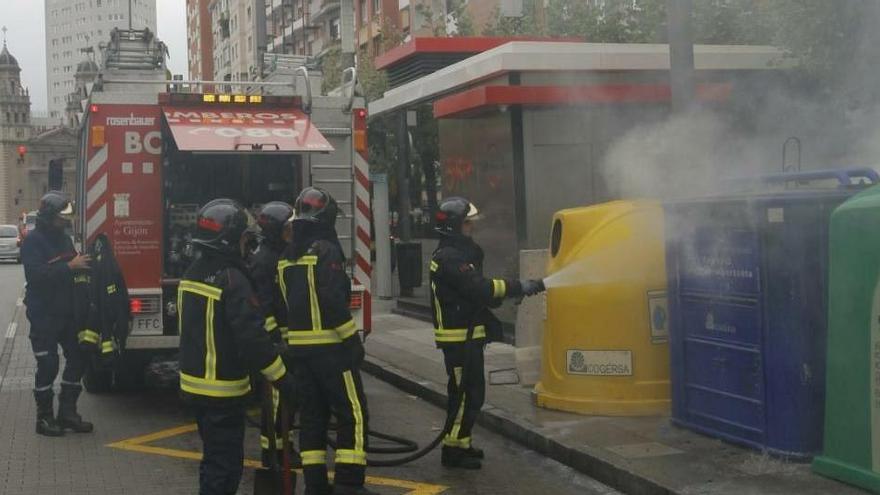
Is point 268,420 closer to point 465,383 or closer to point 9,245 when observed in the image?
point 465,383

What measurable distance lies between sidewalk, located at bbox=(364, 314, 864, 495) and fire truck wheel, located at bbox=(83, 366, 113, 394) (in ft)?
9.42

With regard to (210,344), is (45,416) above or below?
below

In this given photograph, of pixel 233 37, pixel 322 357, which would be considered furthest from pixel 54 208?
pixel 233 37

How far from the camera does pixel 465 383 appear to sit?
7.03 meters

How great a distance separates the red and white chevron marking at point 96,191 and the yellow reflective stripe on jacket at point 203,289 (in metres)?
4.20

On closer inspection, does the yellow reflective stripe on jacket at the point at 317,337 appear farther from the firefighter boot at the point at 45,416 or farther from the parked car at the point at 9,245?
the parked car at the point at 9,245

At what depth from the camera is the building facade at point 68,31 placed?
160125mm

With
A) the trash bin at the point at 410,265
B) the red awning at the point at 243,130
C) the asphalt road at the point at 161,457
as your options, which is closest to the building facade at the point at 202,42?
the trash bin at the point at 410,265

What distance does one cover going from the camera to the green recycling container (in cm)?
567

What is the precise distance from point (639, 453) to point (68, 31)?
171m

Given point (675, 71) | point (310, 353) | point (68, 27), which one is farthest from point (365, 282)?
point (68, 27)

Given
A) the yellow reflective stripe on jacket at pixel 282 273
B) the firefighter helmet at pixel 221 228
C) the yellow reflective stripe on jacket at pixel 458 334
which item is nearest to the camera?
the firefighter helmet at pixel 221 228

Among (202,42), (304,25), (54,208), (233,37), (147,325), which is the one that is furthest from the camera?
(202,42)

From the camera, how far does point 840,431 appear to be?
19.5ft
